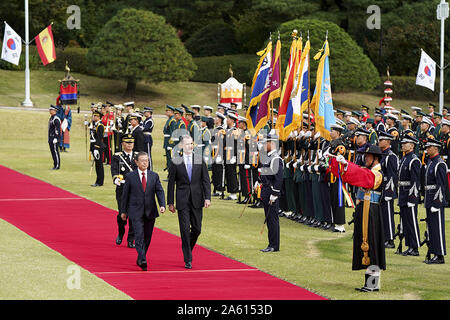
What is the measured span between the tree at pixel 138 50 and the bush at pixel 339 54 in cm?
659

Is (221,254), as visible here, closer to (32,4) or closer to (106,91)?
(106,91)

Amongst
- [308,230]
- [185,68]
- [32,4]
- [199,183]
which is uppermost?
[32,4]

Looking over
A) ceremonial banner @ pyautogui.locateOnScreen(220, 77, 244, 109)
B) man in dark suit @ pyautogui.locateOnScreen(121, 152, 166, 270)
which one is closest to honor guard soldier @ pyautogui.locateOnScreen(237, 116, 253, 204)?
man in dark suit @ pyautogui.locateOnScreen(121, 152, 166, 270)

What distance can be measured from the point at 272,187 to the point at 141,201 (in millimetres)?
2988

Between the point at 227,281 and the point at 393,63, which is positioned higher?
the point at 393,63

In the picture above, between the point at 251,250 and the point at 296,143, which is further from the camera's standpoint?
the point at 296,143

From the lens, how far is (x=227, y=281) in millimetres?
12023

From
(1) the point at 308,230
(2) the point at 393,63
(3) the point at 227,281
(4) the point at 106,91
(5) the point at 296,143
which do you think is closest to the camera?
(3) the point at 227,281

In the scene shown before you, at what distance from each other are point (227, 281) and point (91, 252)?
3.12 m

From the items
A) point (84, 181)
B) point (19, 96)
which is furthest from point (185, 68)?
point (84, 181)

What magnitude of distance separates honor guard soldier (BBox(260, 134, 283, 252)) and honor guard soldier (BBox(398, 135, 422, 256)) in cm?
214

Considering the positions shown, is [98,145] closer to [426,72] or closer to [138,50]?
[426,72]

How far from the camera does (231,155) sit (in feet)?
72.3

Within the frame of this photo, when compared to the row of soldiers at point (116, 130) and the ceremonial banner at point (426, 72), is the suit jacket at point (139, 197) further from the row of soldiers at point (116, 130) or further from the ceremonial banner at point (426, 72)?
the ceremonial banner at point (426, 72)
